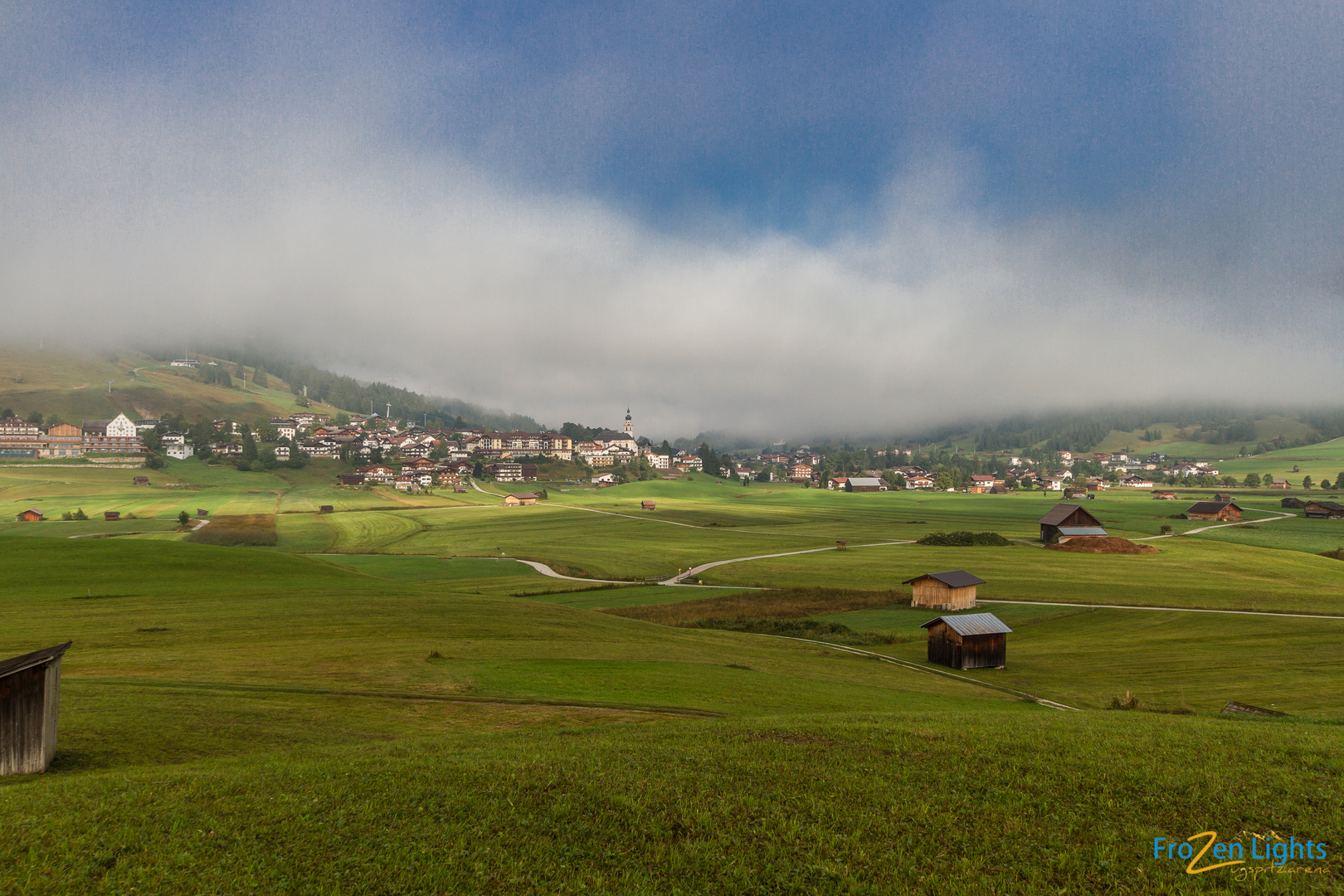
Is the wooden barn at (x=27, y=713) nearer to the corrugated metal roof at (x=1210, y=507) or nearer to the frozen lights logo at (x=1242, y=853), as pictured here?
the frozen lights logo at (x=1242, y=853)

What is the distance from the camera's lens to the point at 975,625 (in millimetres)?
42969

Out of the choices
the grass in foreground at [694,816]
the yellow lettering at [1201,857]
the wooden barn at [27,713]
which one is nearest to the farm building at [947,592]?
the grass in foreground at [694,816]

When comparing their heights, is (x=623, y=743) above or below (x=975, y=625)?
above

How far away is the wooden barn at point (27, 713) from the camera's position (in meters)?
16.4

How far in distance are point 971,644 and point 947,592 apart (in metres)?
19.4

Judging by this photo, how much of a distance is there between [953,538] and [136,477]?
639 feet

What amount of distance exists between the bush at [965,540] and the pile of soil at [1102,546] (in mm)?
7831

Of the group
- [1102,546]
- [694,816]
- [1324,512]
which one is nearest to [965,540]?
[1102,546]

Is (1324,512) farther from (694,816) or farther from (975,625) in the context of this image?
(694,816)

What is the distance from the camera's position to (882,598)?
65625 millimetres

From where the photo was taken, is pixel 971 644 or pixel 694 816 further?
pixel 971 644

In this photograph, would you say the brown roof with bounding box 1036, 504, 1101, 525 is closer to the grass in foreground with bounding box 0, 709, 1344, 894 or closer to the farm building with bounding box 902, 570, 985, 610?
the farm building with bounding box 902, 570, 985, 610

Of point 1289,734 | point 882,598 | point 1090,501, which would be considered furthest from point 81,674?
point 1090,501

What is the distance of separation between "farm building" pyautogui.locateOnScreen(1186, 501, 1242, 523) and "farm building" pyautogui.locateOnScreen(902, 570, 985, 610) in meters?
110
